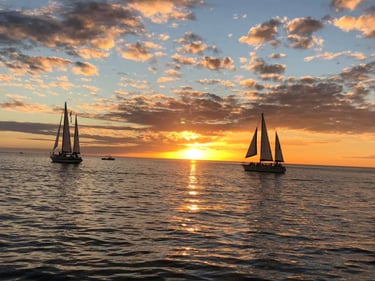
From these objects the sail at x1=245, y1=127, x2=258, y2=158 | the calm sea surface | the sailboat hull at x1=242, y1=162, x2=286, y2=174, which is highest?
the sail at x1=245, y1=127, x2=258, y2=158

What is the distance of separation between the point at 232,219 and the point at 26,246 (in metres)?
15.7

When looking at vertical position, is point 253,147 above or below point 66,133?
below

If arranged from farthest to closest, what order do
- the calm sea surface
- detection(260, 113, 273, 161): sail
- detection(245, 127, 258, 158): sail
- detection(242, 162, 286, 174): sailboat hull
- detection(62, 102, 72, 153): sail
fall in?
detection(62, 102, 72, 153): sail < detection(242, 162, 286, 174): sailboat hull < detection(245, 127, 258, 158): sail < detection(260, 113, 273, 161): sail < the calm sea surface

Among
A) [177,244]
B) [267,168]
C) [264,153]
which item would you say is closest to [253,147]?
[264,153]

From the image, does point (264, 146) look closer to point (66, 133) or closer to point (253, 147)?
point (253, 147)

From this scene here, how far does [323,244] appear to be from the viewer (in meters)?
20.8

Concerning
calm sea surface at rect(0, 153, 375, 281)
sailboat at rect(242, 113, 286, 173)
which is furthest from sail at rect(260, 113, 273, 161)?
calm sea surface at rect(0, 153, 375, 281)

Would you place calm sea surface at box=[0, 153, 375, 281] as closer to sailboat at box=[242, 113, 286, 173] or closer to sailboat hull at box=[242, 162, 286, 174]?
sailboat at box=[242, 113, 286, 173]

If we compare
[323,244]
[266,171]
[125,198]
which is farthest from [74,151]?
[323,244]

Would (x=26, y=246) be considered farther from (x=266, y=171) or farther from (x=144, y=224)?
(x=266, y=171)

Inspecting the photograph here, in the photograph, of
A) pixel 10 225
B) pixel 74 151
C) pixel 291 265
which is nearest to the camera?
pixel 291 265

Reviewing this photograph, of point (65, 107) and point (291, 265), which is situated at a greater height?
point (65, 107)

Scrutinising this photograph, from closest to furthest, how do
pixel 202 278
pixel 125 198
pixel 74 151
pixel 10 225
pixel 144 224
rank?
1. pixel 202 278
2. pixel 10 225
3. pixel 144 224
4. pixel 125 198
5. pixel 74 151

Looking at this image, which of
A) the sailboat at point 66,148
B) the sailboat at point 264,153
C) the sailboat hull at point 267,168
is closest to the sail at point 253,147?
the sailboat at point 264,153
